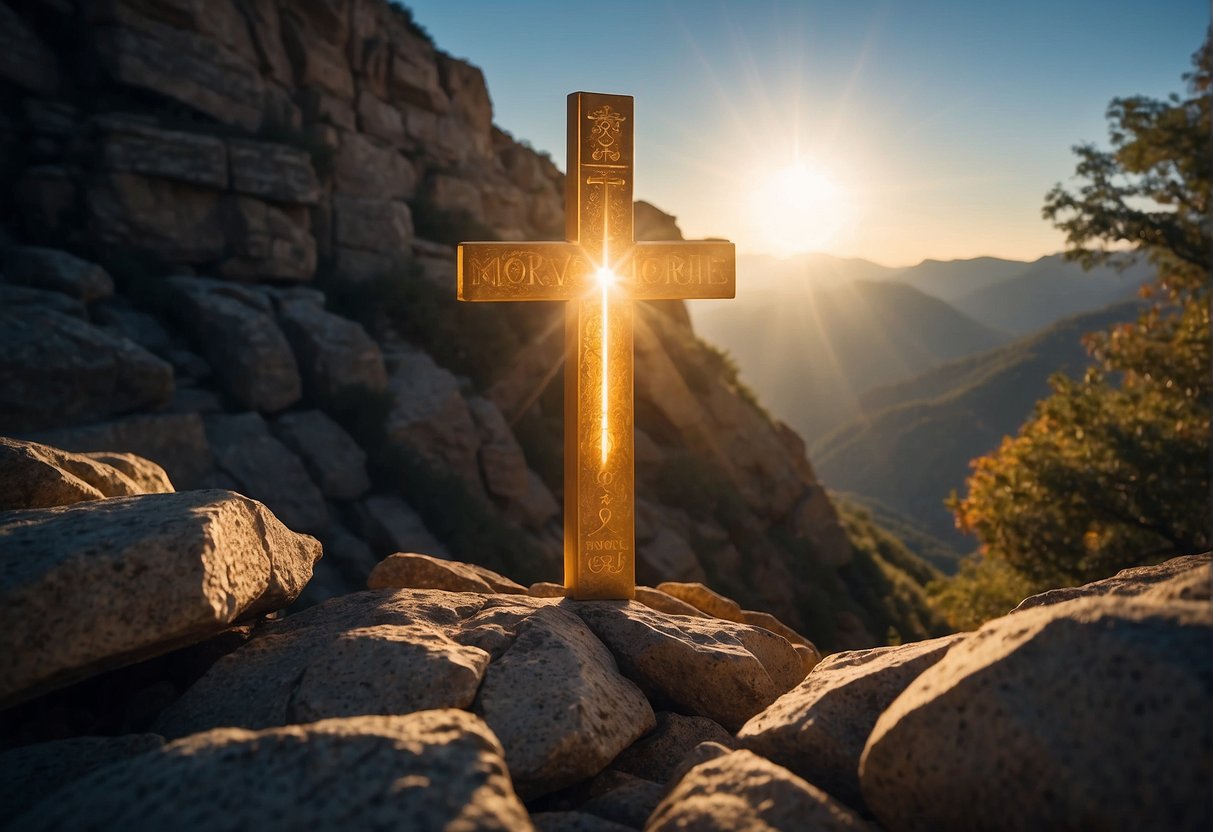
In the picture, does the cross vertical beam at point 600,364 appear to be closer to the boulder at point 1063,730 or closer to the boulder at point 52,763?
the boulder at point 52,763

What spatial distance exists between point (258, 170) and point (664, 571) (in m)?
10.1

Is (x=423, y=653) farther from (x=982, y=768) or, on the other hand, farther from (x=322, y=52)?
(x=322, y=52)

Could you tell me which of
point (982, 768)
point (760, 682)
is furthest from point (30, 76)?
point (982, 768)

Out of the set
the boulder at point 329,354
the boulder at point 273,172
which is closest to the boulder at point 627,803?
the boulder at point 329,354

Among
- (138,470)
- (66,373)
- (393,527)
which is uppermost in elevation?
(66,373)

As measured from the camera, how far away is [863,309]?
144 m

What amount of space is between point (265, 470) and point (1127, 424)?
1151 centimetres

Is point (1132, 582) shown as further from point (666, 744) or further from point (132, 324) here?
point (132, 324)

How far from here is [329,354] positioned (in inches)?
501

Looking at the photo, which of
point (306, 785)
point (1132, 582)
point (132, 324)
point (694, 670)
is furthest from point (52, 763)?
point (132, 324)

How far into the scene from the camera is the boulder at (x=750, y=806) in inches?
86.7

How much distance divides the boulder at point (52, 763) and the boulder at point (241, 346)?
923 cm

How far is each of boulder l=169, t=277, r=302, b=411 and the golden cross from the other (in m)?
7.69

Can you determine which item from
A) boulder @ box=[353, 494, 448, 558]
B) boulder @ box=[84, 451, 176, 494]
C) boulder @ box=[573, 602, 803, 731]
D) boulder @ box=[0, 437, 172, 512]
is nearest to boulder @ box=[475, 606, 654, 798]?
boulder @ box=[573, 602, 803, 731]
